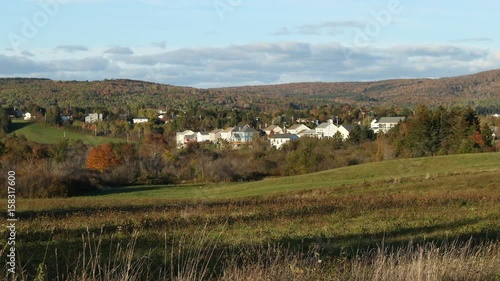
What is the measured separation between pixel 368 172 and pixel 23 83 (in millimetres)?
147655

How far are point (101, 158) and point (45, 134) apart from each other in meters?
29.2

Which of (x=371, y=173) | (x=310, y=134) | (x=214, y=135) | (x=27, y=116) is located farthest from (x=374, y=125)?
(x=371, y=173)

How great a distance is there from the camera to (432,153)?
77.6m

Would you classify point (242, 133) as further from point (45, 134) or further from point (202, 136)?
point (45, 134)

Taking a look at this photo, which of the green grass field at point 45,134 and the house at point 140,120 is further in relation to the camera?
the house at point 140,120

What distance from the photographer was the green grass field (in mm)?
102875

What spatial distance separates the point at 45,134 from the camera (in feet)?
354

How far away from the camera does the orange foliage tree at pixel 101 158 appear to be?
8112cm

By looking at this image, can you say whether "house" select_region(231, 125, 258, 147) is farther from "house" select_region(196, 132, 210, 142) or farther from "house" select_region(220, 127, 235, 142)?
"house" select_region(196, 132, 210, 142)

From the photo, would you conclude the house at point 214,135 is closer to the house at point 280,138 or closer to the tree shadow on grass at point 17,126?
the house at point 280,138

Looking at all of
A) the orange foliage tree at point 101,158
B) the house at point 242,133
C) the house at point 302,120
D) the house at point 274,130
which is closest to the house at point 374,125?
the house at point 274,130

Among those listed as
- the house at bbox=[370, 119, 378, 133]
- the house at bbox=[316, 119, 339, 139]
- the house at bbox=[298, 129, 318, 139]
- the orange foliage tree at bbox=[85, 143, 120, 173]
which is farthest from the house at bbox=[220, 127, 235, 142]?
the orange foliage tree at bbox=[85, 143, 120, 173]

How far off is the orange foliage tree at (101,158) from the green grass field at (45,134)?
1600 cm

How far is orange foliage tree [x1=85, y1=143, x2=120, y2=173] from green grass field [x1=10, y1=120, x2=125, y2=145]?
16005 mm
